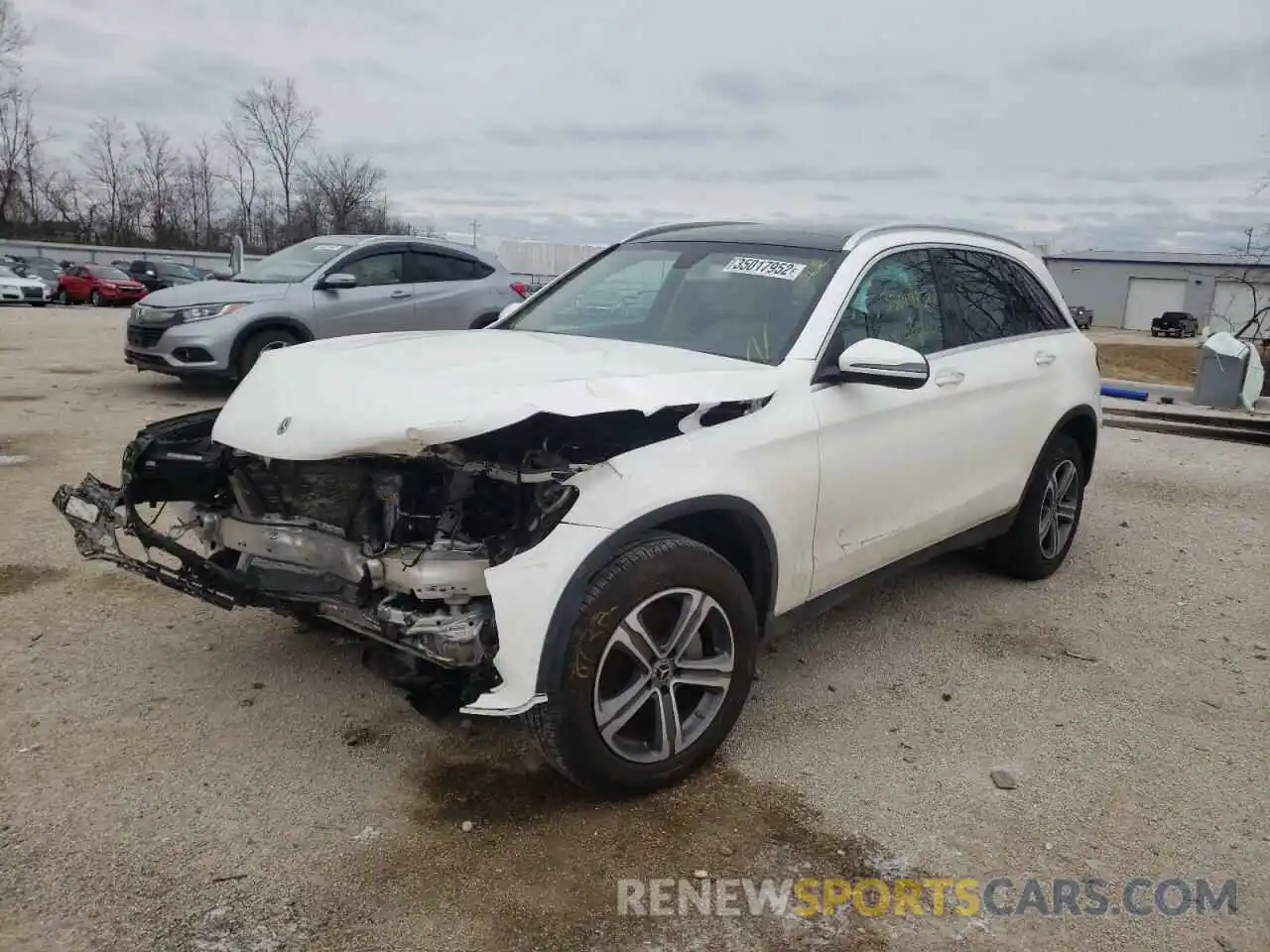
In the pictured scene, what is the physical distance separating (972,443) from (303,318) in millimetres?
7454

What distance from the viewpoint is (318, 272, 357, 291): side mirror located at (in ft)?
32.7

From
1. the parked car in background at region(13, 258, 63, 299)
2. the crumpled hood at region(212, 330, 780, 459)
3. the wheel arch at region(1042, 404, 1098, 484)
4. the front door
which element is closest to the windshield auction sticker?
the front door

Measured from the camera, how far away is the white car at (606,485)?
276 cm

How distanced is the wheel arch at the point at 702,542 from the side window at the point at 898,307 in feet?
2.73

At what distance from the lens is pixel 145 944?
2.39 metres

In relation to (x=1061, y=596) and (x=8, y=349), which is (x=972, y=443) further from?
(x=8, y=349)

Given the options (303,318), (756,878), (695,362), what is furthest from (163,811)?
(303,318)

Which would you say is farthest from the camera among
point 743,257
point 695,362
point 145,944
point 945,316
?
point 945,316

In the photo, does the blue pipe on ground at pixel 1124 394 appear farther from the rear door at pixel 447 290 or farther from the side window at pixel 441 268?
the side window at pixel 441 268

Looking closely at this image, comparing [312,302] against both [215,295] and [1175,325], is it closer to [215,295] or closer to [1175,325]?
[215,295]

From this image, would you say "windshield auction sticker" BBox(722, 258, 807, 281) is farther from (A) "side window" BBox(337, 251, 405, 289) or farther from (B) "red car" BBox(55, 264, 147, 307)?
(B) "red car" BBox(55, 264, 147, 307)

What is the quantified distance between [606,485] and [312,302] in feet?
26.2

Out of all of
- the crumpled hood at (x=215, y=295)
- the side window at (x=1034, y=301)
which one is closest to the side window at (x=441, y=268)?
the crumpled hood at (x=215, y=295)

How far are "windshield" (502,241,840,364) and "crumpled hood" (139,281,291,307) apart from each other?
6.08 meters
